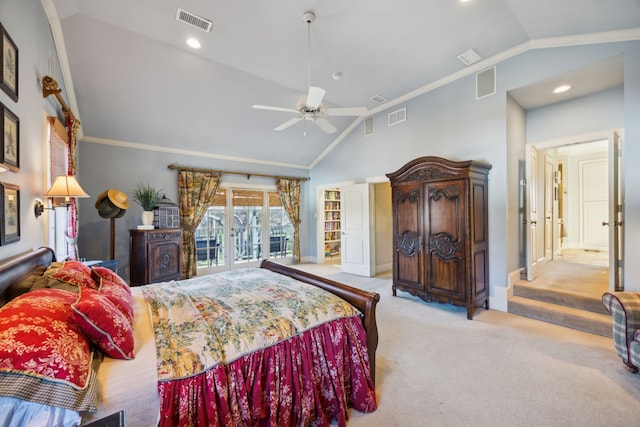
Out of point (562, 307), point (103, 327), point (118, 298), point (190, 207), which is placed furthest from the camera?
point (190, 207)

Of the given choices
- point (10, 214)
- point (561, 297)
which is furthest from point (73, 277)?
point (561, 297)

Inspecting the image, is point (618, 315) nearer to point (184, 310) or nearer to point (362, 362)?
point (362, 362)

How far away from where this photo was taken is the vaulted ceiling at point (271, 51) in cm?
280

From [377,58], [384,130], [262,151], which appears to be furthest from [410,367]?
[262,151]

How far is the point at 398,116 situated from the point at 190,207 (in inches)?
169

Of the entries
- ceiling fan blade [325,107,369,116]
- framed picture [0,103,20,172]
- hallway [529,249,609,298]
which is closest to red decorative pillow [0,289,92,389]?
framed picture [0,103,20,172]

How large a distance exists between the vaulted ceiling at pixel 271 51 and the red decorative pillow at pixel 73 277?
2.62 m

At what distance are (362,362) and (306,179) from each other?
18.5 ft

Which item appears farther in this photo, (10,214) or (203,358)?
(10,214)

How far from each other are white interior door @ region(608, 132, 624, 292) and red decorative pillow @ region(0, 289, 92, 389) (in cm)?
469

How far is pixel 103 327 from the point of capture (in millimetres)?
1234

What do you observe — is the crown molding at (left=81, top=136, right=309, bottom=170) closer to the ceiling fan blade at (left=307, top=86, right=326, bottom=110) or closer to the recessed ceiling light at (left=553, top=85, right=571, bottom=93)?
the ceiling fan blade at (left=307, top=86, right=326, bottom=110)

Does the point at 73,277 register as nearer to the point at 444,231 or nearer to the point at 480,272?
the point at 444,231

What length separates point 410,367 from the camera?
2.34m
